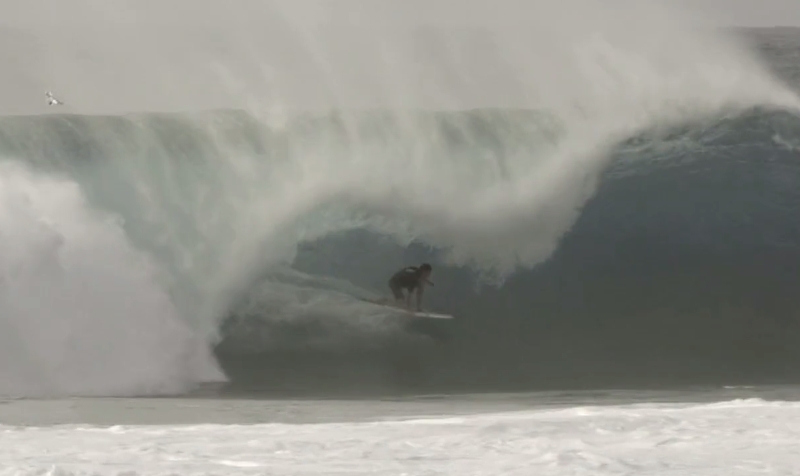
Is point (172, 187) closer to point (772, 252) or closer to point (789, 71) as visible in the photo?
point (772, 252)

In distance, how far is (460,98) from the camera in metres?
18.5

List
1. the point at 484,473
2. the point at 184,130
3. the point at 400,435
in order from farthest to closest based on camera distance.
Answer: the point at 184,130, the point at 400,435, the point at 484,473

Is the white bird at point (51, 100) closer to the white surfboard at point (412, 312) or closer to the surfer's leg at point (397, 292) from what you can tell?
the white surfboard at point (412, 312)

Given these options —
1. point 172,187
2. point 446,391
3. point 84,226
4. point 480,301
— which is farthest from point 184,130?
point 446,391

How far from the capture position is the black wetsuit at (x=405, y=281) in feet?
48.9

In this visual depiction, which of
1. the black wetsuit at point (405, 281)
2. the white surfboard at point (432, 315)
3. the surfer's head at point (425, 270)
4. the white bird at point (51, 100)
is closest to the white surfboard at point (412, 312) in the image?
the white surfboard at point (432, 315)

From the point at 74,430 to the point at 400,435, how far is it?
211 cm

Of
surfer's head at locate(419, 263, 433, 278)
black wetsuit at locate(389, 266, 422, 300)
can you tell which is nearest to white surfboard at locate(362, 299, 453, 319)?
black wetsuit at locate(389, 266, 422, 300)

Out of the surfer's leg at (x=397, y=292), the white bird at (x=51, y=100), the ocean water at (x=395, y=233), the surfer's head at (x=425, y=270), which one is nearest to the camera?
the ocean water at (x=395, y=233)

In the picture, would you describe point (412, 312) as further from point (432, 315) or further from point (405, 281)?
point (405, 281)

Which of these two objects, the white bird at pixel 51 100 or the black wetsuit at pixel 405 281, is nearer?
the black wetsuit at pixel 405 281

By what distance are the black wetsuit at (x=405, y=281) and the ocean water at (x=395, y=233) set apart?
22cm

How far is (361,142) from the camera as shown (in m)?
17.6

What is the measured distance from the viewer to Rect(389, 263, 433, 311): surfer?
14.9m
